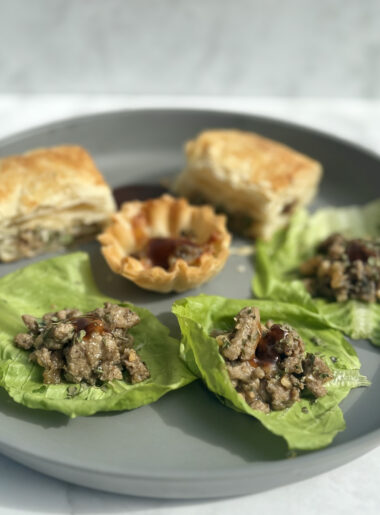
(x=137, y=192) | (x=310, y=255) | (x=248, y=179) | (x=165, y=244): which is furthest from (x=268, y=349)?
(x=137, y=192)

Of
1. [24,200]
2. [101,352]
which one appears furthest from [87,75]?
[101,352]

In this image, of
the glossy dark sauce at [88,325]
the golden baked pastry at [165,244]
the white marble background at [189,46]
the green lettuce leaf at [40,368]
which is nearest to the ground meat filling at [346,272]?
the golden baked pastry at [165,244]

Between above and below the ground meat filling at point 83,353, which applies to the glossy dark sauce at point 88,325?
above

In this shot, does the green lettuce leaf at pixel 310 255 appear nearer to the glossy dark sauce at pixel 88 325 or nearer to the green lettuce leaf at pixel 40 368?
the green lettuce leaf at pixel 40 368

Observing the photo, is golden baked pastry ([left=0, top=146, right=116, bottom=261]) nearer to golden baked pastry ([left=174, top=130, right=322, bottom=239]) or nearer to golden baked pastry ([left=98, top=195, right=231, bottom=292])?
golden baked pastry ([left=98, top=195, right=231, bottom=292])

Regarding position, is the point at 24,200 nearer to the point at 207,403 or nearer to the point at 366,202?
the point at 207,403

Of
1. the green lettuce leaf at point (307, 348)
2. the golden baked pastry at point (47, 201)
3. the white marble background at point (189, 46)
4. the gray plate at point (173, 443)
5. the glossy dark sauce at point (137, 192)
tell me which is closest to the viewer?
the gray plate at point (173, 443)

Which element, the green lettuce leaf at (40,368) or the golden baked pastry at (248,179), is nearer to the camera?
the green lettuce leaf at (40,368)

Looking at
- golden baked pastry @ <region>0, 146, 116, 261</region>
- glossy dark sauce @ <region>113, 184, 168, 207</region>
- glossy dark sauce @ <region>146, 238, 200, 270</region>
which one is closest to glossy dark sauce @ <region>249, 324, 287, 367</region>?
glossy dark sauce @ <region>146, 238, 200, 270</region>
